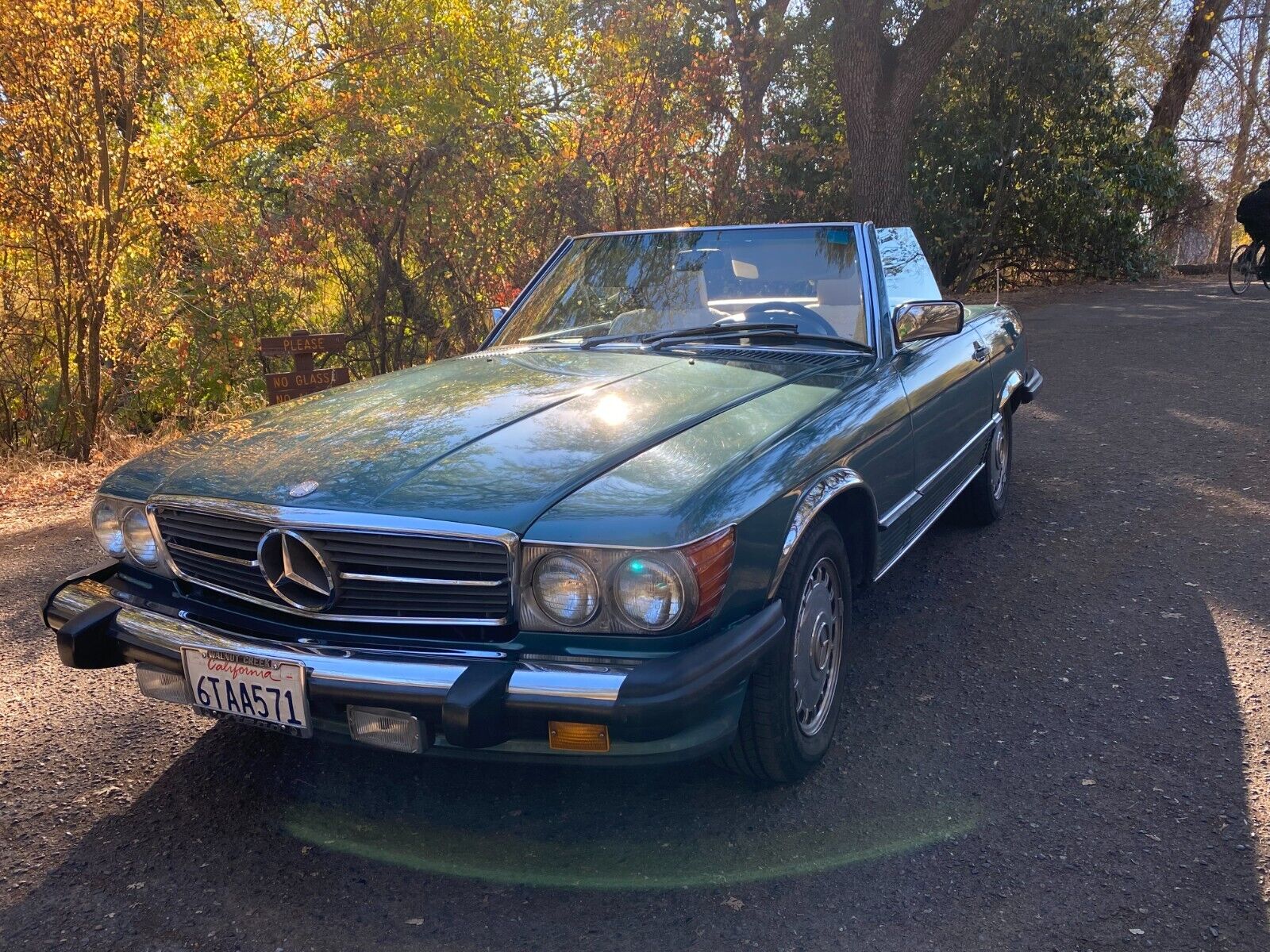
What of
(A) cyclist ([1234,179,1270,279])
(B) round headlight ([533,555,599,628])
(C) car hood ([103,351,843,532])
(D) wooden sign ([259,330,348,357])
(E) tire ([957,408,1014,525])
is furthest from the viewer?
(A) cyclist ([1234,179,1270,279])

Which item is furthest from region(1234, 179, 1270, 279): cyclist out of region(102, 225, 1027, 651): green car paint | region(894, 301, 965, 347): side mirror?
region(894, 301, 965, 347): side mirror

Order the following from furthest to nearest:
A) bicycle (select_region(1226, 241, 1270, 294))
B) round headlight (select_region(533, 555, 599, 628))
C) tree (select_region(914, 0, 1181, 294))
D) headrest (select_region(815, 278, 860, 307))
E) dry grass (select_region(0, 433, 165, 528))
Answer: bicycle (select_region(1226, 241, 1270, 294)), tree (select_region(914, 0, 1181, 294)), dry grass (select_region(0, 433, 165, 528)), headrest (select_region(815, 278, 860, 307)), round headlight (select_region(533, 555, 599, 628))

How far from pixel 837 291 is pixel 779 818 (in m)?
2.06

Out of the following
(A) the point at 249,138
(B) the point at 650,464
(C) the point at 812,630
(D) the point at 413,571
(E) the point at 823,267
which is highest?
(A) the point at 249,138

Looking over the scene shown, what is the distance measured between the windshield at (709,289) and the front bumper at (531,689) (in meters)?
1.66

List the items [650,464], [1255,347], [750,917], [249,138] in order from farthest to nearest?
→ [1255,347], [249,138], [650,464], [750,917]

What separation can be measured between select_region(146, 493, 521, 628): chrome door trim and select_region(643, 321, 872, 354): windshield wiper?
1647mm

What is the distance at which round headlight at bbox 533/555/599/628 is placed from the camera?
2381mm

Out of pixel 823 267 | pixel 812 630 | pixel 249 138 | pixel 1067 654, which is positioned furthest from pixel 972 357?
pixel 249 138

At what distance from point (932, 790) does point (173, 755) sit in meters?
2.28

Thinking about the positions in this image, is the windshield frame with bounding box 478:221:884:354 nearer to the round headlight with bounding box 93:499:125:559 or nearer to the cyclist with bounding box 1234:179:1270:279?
the round headlight with bounding box 93:499:125:559

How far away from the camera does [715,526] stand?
2.43 meters

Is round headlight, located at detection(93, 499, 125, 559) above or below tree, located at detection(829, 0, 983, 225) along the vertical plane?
below

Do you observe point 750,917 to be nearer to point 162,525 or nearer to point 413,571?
point 413,571
